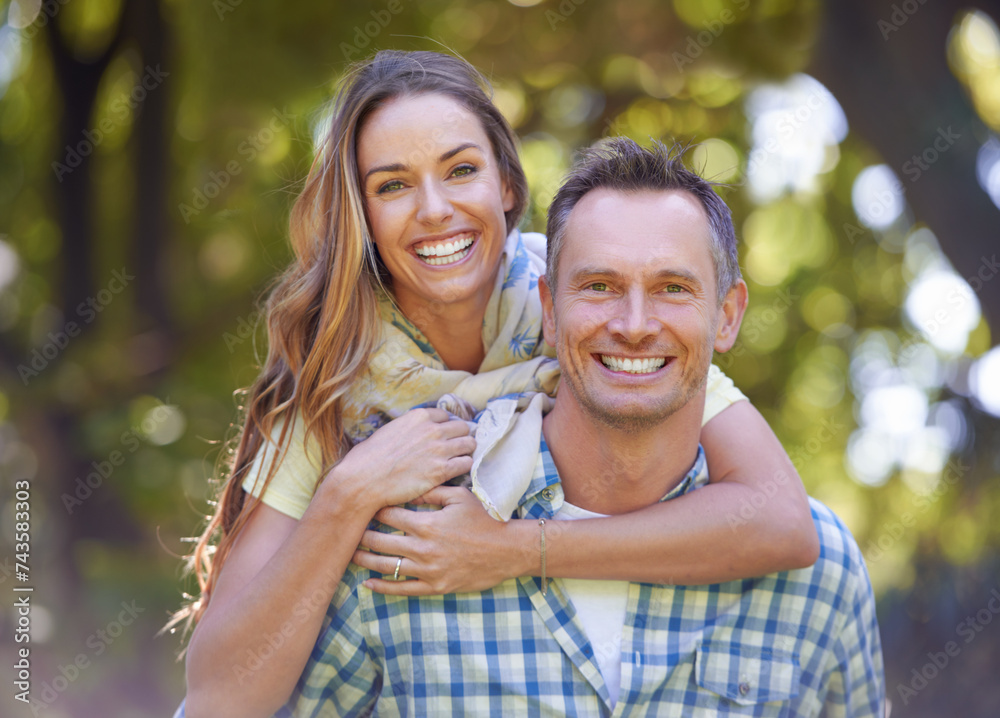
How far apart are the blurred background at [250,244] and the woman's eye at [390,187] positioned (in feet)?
9.38

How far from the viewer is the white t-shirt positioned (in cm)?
231

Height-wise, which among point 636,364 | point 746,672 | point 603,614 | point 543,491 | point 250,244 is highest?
point 250,244

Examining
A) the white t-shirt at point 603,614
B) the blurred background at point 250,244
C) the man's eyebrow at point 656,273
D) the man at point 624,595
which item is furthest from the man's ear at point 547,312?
the blurred background at point 250,244

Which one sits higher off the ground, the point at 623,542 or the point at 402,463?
the point at 402,463

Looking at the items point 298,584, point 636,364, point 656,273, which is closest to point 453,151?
point 656,273

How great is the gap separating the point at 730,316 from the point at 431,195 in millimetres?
898

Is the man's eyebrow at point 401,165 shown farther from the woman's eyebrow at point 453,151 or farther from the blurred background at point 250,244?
the blurred background at point 250,244

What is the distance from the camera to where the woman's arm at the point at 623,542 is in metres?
2.30

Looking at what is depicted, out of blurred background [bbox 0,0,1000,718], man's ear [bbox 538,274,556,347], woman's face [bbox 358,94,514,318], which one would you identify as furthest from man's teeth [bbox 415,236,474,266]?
blurred background [bbox 0,0,1000,718]

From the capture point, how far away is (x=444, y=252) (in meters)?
2.69

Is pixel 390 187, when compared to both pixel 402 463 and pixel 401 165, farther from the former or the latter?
pixel 402 463

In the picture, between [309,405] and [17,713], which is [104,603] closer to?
[17,713]

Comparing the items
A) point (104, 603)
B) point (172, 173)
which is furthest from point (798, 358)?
point (104, 603)

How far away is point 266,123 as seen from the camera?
612 cm
